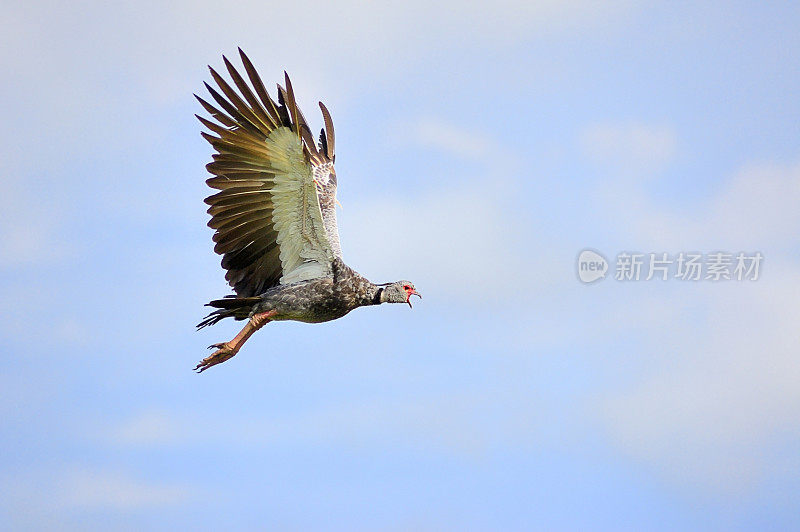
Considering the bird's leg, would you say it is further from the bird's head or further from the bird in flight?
the bird's head

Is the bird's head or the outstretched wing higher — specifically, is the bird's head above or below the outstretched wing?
below

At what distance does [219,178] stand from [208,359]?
7.94 ft

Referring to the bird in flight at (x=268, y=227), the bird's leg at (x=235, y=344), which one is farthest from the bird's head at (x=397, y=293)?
the bird's leg at (x=235, y=344)

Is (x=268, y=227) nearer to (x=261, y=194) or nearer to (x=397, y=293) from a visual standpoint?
(x=261, y=194)

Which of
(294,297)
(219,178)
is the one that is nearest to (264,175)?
(219,178)

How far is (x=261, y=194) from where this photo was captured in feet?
48.9

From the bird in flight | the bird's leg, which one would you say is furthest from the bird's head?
the bird's leg

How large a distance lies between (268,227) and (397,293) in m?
2.04

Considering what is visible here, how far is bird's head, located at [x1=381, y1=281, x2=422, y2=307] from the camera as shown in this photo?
619 inches

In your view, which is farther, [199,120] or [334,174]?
[334,174]

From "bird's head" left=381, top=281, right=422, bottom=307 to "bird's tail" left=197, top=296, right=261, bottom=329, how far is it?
179 centimetres

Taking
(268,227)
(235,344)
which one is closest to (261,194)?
(268,227)

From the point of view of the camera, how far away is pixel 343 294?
50.4 feet

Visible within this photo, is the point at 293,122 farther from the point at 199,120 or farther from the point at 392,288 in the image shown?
the point at 392,288
